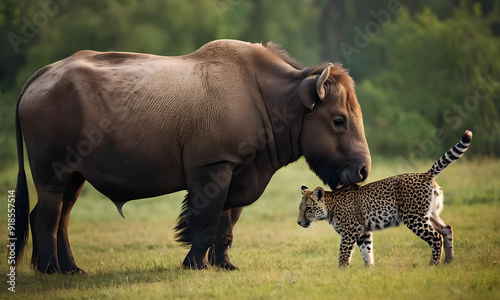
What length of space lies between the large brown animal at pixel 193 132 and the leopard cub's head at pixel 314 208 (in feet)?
1.05

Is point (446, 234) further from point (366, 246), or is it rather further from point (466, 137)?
point (466, 137)

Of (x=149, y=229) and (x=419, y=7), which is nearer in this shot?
(x=149, y=229)

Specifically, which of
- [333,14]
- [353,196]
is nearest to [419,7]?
[333,14]

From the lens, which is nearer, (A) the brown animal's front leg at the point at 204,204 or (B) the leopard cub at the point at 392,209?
(B) the leopard cub at the point at 392,209

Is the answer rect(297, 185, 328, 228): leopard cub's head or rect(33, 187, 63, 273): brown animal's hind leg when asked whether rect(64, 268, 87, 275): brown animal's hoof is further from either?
rect(297, 185, 328, 228): leopard cub's head

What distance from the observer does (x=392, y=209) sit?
30.3 ft

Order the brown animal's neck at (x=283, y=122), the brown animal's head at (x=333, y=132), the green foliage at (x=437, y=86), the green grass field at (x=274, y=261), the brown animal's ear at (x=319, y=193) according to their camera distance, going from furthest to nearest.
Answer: the green foliage at (x=437, y=86)
the brown animal's ear at (x=319, y=193)
the brown animal's neck at (x=283, y=122)
the brown animal's head at (x=333, y=132)
the green grass field at (x=274, y=261)

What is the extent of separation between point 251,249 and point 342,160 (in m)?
4.57

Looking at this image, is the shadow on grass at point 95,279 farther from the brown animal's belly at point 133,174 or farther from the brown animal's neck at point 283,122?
the brown animal's neck at point 283,122

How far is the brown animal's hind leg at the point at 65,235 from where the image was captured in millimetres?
10117

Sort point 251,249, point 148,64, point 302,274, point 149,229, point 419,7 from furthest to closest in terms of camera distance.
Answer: point 419,7 → point 149,229 → point 251,249 → point 148,64 → point 302,274

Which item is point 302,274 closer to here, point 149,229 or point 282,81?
point 282,81

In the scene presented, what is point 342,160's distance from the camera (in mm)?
9297

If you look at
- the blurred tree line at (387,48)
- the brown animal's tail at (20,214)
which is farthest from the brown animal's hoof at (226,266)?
the blurred tree line at (387,48)
